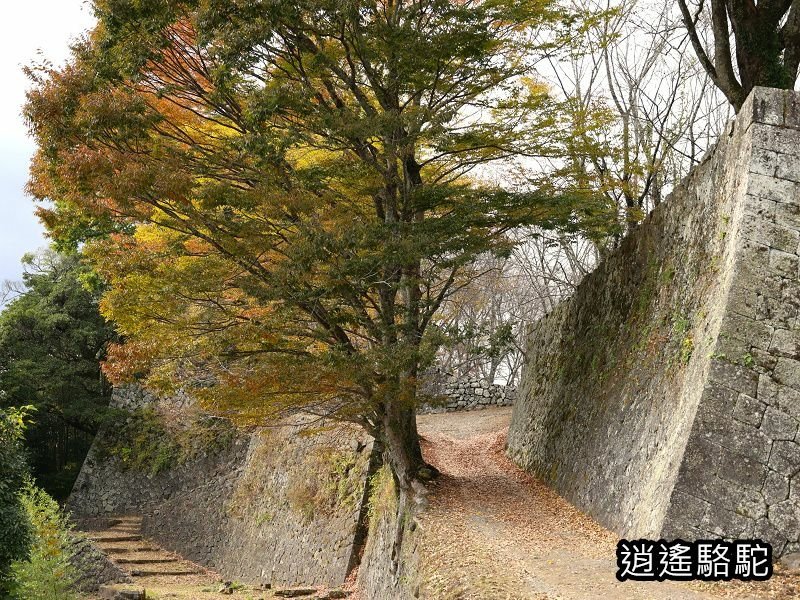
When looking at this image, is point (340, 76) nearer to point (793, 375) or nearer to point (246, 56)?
point (246, 56)

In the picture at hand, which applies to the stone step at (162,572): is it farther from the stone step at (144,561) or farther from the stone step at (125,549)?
the stone step at (125,549)

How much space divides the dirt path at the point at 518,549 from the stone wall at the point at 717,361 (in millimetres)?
Answer: 499

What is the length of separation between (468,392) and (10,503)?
15796 millimetres

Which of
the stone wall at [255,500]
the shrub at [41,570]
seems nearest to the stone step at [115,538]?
the stone wall at [255,500]

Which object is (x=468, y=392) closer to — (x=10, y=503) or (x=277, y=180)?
(x=277, y=180)

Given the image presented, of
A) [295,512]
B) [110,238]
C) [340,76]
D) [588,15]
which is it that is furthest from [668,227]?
[295,512]

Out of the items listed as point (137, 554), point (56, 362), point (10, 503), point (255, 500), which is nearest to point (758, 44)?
point (10, 503)

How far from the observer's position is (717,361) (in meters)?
6.69

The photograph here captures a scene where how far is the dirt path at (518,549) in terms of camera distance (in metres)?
6.08

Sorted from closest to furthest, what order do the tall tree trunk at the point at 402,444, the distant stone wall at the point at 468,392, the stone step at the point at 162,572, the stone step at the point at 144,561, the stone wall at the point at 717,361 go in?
the stone wall at the point at 717,361, the tall tree trunk at the point at 402,444, the stone step at the point at 162,572, the stone step at the point at 144,561, the distant stone wall at the point at 468,392

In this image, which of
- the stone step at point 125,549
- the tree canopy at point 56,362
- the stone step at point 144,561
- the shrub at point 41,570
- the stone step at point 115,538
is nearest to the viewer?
the shrub at point 41,570

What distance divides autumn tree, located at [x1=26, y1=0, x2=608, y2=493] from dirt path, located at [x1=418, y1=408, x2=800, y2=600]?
59.4 inches

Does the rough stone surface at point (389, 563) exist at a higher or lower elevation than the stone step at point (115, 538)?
higher

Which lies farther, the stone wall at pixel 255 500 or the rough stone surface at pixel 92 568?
the rough stone surface at pixel 92 568
